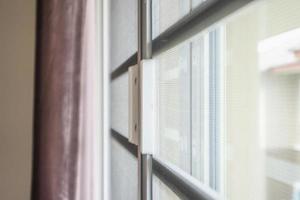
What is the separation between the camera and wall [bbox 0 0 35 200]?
1846mm

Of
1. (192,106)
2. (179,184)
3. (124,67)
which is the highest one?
(124,67)

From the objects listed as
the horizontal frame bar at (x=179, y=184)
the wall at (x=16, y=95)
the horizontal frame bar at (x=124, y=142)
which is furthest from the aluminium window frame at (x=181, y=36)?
the wall at (x=16, y=95)

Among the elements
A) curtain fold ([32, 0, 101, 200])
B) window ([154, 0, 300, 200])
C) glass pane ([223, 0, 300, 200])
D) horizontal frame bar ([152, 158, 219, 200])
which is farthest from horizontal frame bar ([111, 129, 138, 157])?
glass pane ([223, 0, 300, 200])

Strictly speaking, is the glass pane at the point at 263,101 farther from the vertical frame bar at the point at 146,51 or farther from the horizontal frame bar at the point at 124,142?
the horizontal frame bar at the point at 124,142

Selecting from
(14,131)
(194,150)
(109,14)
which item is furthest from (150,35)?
(14,131)

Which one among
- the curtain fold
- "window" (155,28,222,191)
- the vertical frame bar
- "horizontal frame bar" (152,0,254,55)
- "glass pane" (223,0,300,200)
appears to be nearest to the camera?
"glass pane" (223,0,300,200)

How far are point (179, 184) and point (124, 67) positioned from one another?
2.46 feet

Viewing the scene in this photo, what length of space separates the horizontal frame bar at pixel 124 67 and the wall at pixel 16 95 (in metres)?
0.61

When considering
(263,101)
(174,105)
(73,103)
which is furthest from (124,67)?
(263,101)

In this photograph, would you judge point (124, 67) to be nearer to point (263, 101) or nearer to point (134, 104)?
point (134, 104)

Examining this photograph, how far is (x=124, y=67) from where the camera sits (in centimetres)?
139

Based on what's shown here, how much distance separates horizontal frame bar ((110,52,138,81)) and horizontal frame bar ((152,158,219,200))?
0.41 meters

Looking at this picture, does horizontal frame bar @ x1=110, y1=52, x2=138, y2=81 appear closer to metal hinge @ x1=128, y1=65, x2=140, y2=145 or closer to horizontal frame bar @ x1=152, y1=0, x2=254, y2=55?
metal hinge @ x1=128, y1=65, x2=140, y2=145

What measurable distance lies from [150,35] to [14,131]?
1.26 m
